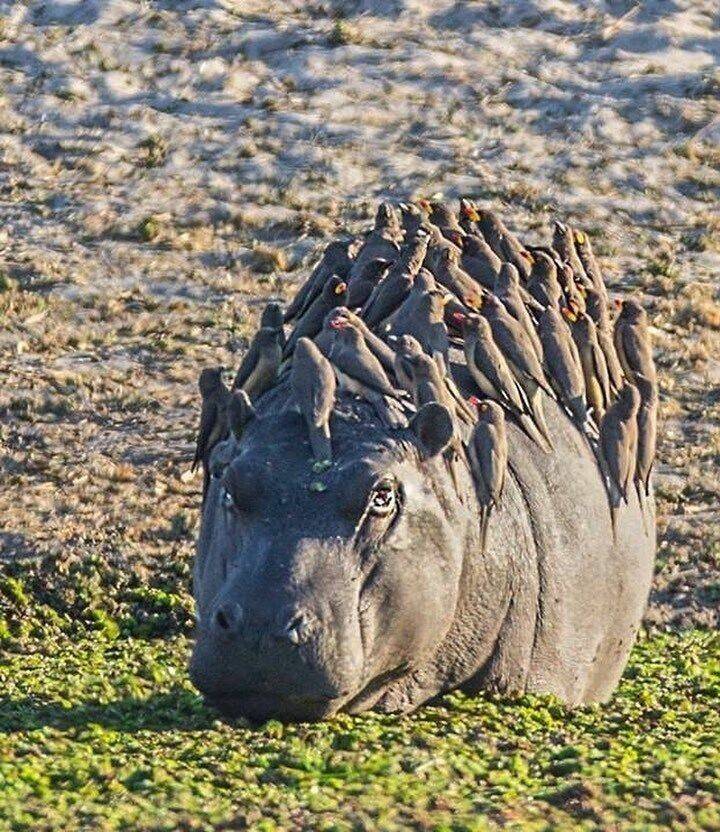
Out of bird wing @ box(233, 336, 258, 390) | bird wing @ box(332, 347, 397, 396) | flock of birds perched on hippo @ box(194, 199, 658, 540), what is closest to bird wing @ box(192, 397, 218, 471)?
flock of birds perched on hippo @ box(194, 199, 658, 540)

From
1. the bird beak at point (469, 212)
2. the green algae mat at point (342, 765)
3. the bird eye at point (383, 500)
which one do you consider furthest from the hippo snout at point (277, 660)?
the bird beak at point (469, 212)

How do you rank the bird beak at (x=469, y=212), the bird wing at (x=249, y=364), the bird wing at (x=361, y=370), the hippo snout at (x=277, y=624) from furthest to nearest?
the bird beak at (x=469, y=212), the bird wing at (x=249, y=364), the bird wing at (x=361, y=370), the hippo snout at (x=277, y=624)

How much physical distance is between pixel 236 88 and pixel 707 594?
30.7 feet

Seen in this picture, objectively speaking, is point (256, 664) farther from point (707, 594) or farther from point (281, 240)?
point (281, 240)

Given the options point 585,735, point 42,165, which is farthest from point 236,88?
point 585,735

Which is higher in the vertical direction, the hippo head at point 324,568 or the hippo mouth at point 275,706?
the hippo head at point 324,568

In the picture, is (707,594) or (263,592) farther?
(707,594)

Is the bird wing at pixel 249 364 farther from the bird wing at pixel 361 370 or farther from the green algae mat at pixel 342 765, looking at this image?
the green algae mat at pixel 342 765

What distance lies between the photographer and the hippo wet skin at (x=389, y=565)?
8.62 meters

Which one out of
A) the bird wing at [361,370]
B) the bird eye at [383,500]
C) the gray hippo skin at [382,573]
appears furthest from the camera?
the bird wing at [361,370]

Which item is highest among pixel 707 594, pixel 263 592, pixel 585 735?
pixel 263 592

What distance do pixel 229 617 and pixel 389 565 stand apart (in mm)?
780

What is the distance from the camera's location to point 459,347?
10461 mm

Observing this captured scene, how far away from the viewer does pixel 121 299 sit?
699 inches
